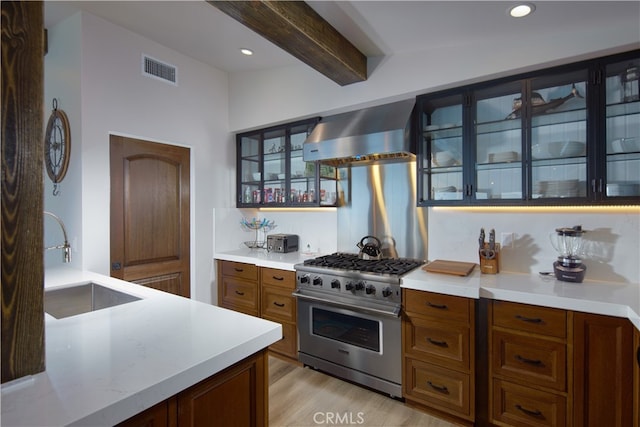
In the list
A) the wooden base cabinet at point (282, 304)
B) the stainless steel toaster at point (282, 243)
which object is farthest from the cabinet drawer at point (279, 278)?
the stainless steel toaster at point (282, 243)

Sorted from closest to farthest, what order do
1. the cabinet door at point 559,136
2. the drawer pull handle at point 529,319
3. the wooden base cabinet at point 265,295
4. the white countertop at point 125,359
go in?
the white countertop at point 125,359 < the drawer pull handle at point 529,319 < the cabinet door at point 559,136 < the wooden base cabinet at point 265,295

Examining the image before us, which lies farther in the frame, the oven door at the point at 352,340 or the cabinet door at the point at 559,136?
the oven door at the point at 352,340

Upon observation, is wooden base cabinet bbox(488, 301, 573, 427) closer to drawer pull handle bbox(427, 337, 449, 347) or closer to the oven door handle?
drawer pull handle bbox(427, 337, 449, 347)

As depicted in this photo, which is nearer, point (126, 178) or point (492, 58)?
point (492, 58)

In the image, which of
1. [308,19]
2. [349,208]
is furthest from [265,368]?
[349,208]

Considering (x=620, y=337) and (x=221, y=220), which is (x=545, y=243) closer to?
(x=620, y=337)

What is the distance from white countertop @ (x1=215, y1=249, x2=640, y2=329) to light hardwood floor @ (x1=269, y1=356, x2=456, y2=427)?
0.90 meters

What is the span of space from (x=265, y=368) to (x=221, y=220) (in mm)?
2650

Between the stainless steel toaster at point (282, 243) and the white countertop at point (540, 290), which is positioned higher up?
the stainless steel toaster at point (282, 243)

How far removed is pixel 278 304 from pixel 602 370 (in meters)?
2.32

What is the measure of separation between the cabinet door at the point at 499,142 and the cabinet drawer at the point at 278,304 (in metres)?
1.83

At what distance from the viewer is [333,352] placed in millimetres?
2623

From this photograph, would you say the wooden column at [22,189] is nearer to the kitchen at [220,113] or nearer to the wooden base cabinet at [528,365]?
the kitchen at [220,113]

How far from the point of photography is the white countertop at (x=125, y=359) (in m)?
0.77
